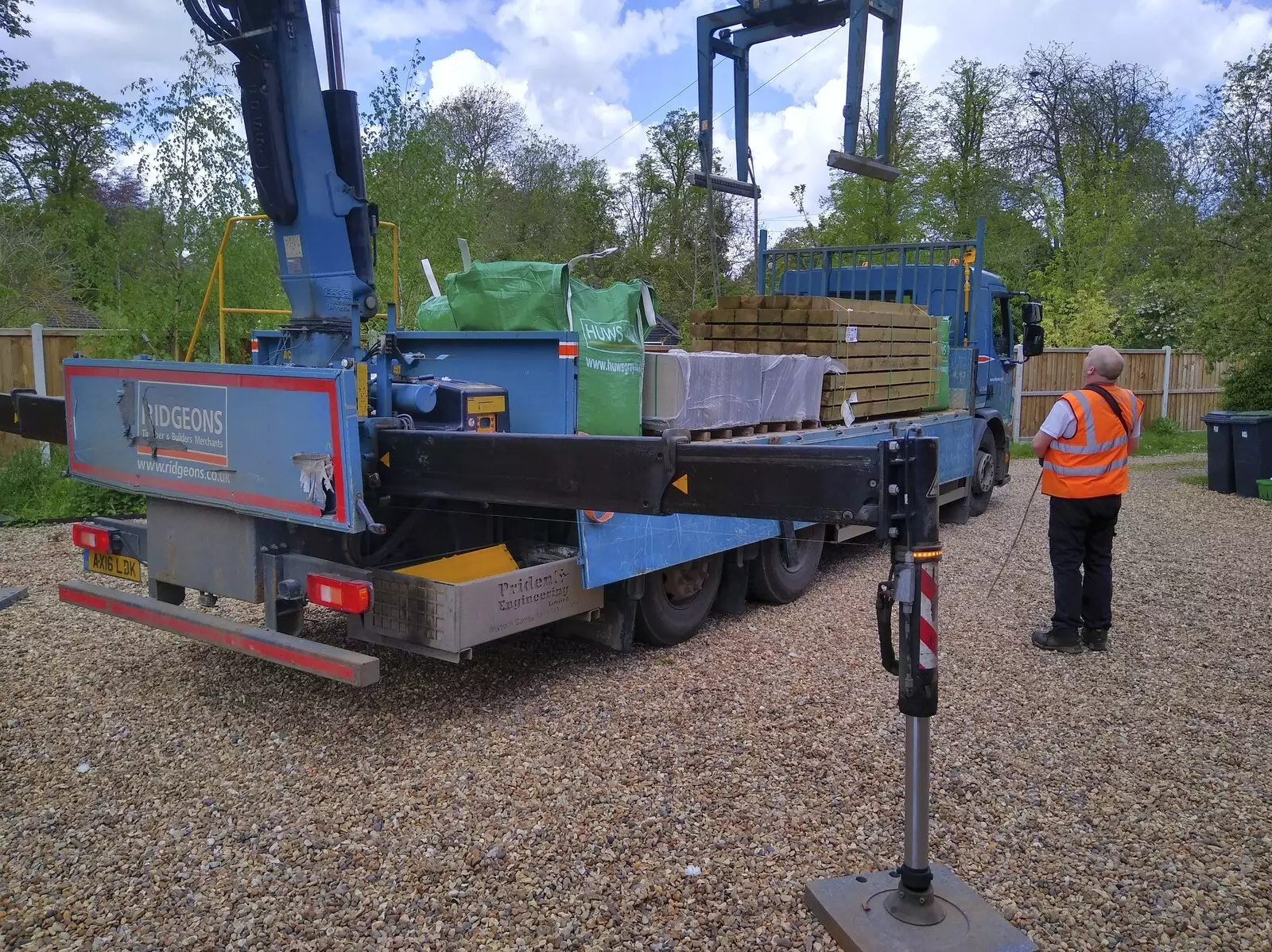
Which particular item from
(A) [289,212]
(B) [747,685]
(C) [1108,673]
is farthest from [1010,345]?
(A) [289,212]

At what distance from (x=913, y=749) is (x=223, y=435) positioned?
10.4ft

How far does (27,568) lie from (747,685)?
5893mm

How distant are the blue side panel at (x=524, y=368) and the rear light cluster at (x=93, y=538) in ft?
5.89

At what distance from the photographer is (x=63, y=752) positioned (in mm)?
4367

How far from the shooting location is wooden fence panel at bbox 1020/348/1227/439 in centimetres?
1945

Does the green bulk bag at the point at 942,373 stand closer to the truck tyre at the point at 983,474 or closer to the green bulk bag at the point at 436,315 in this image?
the truck tyre at the point at 983,474

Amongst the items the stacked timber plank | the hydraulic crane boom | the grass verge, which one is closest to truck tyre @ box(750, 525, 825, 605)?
the stacked timber plank

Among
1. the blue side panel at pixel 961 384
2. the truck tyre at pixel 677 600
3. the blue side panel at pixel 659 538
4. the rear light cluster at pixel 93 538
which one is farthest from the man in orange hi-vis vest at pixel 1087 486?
the rear light cluster at pixel 93 538

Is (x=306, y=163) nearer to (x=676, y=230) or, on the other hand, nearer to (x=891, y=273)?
(x=891, y=273)

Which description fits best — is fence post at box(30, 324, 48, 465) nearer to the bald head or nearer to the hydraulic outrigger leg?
the bald head

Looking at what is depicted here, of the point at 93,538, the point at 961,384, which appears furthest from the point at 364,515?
the point at 961,384

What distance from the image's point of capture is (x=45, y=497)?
979 cm

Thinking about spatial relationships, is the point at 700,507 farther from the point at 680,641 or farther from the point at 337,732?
the point at 680,641

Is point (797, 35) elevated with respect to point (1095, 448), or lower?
elevated
